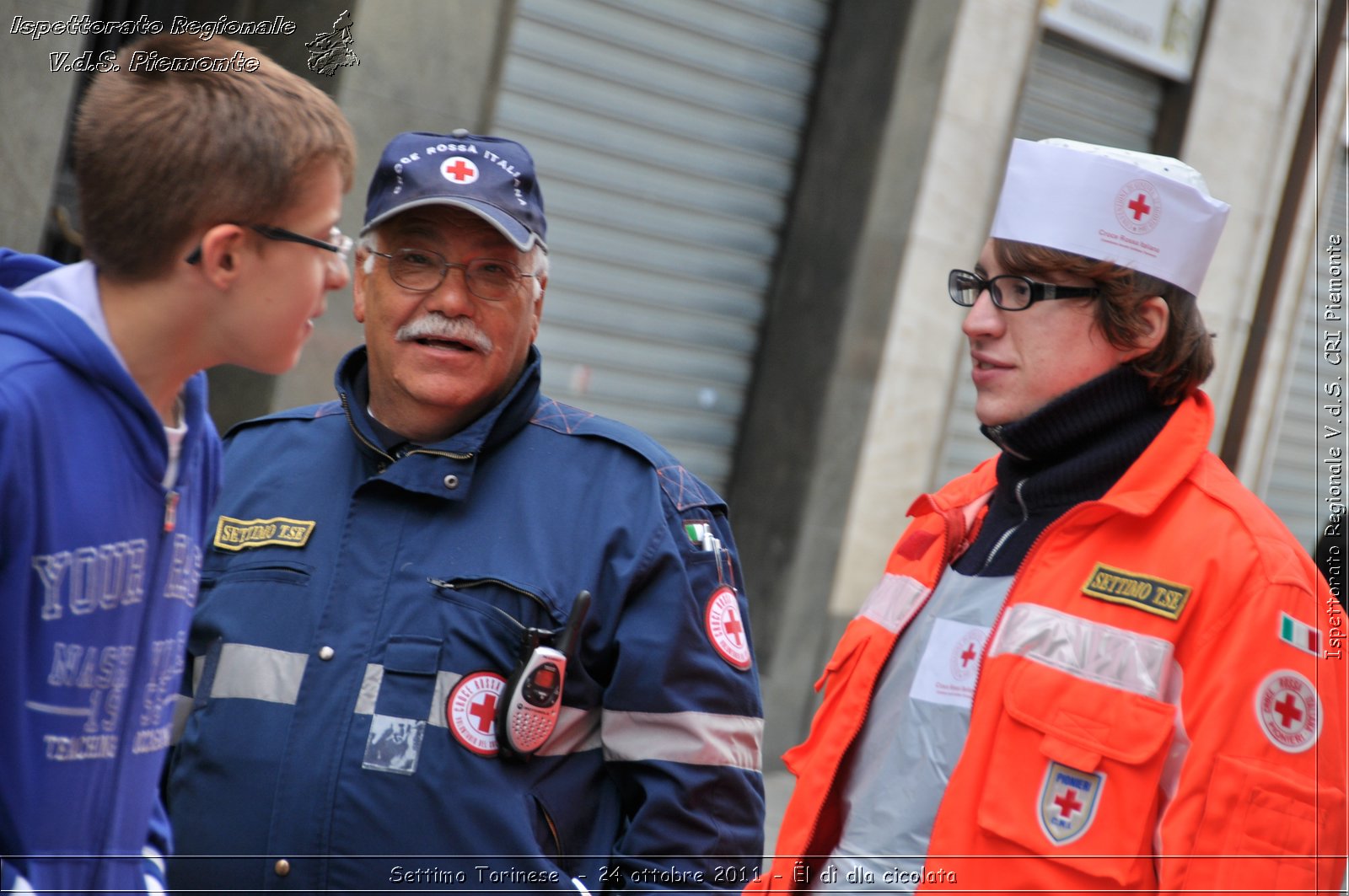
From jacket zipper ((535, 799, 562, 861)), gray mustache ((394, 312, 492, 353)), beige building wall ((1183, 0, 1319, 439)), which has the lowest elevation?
jacket zipper ((535, 799, 562, 861))

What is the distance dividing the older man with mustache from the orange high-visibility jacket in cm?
53

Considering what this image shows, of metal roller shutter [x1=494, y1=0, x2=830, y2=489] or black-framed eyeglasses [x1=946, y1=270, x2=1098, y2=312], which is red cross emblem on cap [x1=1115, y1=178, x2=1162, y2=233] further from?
metal roller shutter [x1=494, y1=0, x2=830, y2=489]

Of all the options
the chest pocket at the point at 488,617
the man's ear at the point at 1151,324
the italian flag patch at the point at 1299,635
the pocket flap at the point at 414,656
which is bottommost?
the pocket flap at the point at 414,656

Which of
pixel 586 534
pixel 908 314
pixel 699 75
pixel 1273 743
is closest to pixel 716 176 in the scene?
pixel 699 75

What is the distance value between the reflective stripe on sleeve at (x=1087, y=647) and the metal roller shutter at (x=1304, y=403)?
28.5 feet

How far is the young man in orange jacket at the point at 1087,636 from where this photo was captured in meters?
2.22

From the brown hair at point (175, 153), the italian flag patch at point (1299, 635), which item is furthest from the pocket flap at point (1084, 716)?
the brown hair at point (175, 153)

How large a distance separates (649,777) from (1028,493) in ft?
3.09

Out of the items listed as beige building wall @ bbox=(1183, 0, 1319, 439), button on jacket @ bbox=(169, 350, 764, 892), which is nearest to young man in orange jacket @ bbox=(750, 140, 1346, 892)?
button on jacket @ bbox=(169, 350, 764, 892)

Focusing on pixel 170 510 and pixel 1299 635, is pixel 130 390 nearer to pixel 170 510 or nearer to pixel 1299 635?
pixel 170 510

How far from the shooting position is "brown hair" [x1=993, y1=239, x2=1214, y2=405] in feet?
8.71

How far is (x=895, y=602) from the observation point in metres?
2.86

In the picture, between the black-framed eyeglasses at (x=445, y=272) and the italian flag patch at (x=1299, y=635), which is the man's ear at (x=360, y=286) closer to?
the black-framed eyeglasses at (x=445, y=272)

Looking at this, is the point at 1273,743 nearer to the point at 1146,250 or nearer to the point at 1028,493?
the point at 1028,493
